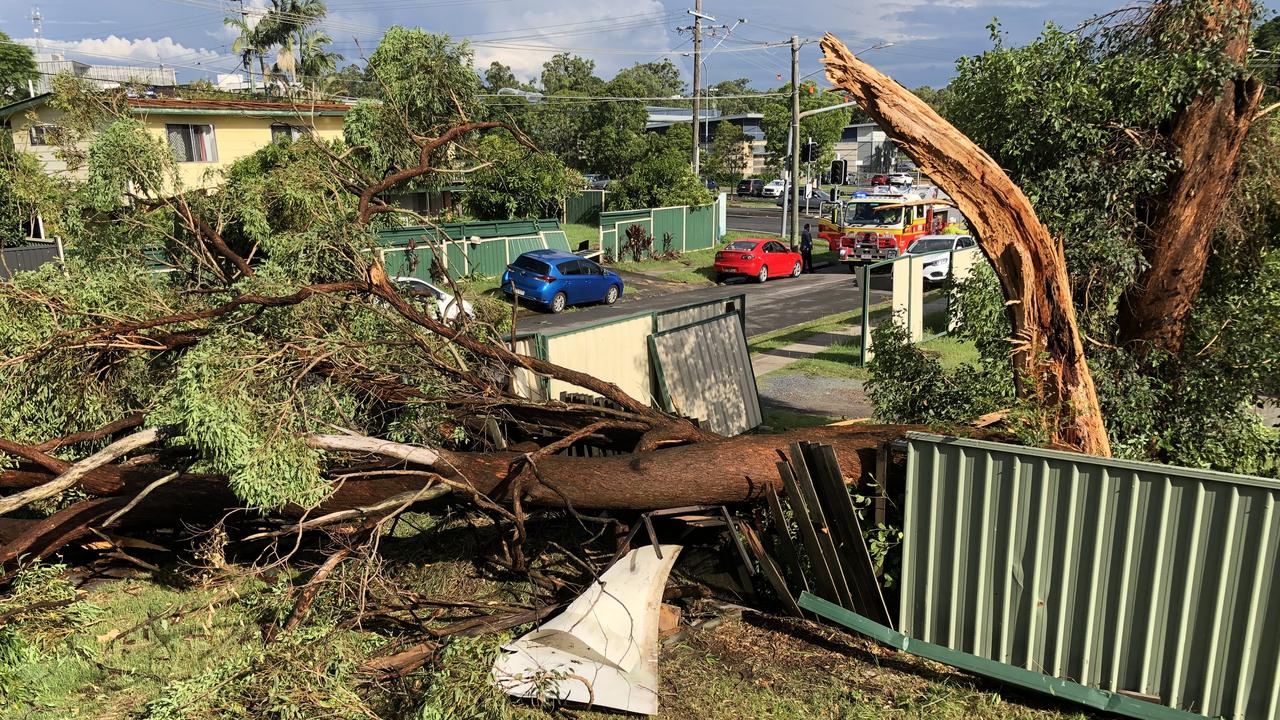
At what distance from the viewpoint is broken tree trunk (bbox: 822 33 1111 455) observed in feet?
19.1

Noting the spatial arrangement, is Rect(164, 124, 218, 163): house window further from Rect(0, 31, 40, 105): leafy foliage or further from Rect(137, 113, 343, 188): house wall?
Rect(0, 31, 40, 105): leafy foliage

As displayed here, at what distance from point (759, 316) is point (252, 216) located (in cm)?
1454

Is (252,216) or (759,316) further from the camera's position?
(759,316)

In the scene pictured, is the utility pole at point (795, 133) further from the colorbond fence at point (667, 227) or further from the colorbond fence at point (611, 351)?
the colorbond fence at point (611, 351)

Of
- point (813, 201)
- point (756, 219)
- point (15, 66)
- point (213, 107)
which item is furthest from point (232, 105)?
point (15, 66)

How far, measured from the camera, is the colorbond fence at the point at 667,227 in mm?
28281

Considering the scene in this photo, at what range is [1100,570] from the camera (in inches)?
186

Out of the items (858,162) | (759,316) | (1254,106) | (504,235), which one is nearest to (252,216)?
(1254,106)

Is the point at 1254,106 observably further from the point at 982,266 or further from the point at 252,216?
the point at 252,216

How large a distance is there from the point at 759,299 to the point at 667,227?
7.20 m

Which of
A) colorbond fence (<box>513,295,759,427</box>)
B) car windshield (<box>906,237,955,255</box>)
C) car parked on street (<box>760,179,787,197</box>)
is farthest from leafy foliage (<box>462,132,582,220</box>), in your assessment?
car parked on street (<box>760,179,787,197</box>)

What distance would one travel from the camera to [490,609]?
6.01 m

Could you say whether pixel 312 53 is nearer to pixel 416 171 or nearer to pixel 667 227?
pixel 667 227

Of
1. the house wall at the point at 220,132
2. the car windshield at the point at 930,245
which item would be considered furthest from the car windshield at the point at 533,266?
the car windshield at the point at 930,245
